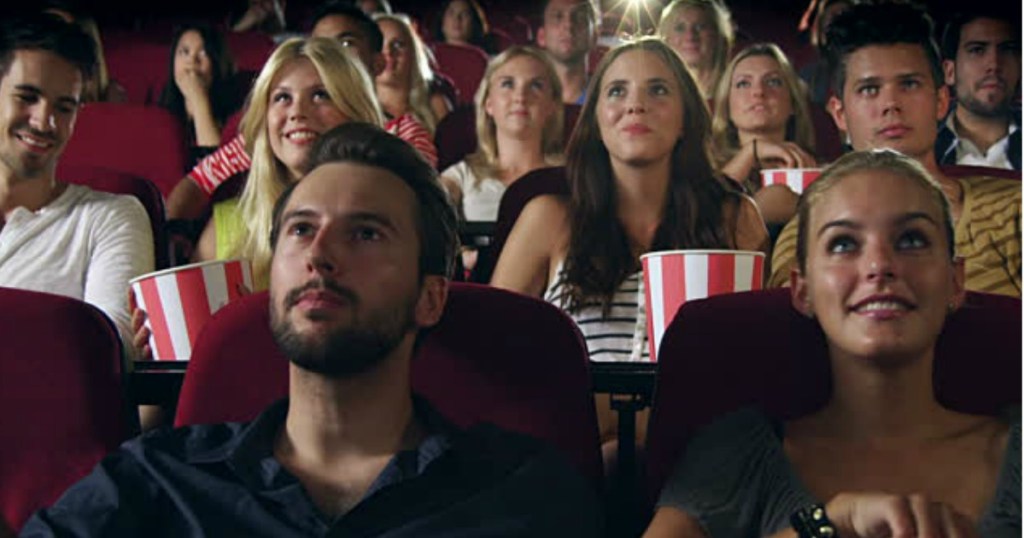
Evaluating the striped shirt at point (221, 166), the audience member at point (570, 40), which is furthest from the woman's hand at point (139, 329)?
the audience member at point (570, 40)

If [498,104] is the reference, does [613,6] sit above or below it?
above

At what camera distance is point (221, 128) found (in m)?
2.29

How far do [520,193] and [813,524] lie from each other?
71 cm

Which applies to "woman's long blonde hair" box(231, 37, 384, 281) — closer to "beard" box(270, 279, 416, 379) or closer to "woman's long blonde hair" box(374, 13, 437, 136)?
"beard" box(270, 279, 416, 379)

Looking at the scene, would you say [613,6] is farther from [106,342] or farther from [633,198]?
[106,342]

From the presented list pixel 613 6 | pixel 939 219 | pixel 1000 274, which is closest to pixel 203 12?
pixel 613 6

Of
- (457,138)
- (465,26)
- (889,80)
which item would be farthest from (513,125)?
(465,26)

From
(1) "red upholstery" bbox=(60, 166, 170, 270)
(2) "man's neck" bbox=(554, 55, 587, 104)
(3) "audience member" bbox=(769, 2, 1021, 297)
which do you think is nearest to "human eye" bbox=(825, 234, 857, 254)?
(3) "audience member" bbox=(769, 2, 1021, 297)

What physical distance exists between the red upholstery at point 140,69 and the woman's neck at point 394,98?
0.63m

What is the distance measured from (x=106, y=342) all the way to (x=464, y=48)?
7.44ft

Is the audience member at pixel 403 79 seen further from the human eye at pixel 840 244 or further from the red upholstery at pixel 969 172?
the human eye at pixel 840 244

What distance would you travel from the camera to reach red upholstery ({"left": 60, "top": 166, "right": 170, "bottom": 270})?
1420 millimetres

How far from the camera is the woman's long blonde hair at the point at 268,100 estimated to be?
4.61 ft

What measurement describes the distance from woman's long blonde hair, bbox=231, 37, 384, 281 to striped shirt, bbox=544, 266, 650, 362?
332mm
